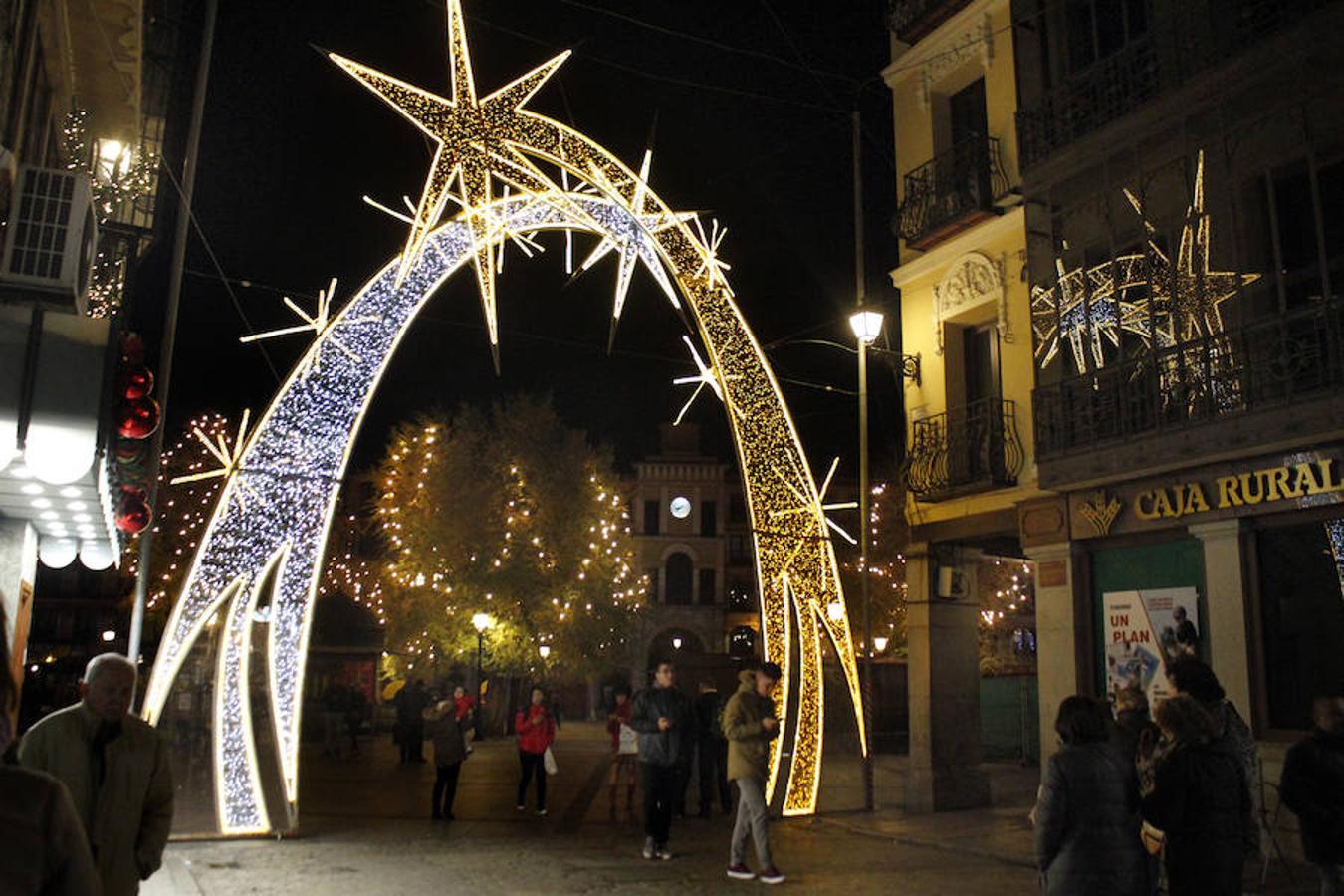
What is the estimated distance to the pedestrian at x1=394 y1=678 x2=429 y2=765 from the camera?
2214cm

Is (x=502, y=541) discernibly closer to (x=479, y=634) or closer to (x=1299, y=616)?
(x=479, y=634)

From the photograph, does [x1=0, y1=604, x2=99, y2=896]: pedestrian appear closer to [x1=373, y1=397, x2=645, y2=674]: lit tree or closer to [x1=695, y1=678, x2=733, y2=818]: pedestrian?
[x1=695, y1=678, x2=733, y2=818]: pedestrian

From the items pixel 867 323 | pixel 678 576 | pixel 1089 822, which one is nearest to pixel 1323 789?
pixel 1089 822

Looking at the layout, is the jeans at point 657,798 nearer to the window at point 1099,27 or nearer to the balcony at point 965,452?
the balcony at point 965,452

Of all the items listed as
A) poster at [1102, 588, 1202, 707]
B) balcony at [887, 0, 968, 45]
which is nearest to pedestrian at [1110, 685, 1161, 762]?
poster at [1102, 588, 1202, 707]

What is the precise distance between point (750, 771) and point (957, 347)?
8.31 metres

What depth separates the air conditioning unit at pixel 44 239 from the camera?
757 cm

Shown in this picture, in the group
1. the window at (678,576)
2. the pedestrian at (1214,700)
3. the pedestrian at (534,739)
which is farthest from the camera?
the window at (678,576)

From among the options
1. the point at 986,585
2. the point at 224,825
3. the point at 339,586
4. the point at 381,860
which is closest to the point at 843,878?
the point at 381,860

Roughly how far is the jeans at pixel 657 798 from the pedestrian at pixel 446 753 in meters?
3.60

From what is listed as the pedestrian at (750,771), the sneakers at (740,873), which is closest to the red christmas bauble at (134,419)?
the pedestrian at (750,771)

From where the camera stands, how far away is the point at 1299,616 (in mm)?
11031

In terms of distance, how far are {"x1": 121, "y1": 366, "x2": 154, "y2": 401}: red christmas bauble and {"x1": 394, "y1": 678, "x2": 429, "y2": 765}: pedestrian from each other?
14492mm

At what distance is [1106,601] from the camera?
1306 cm
